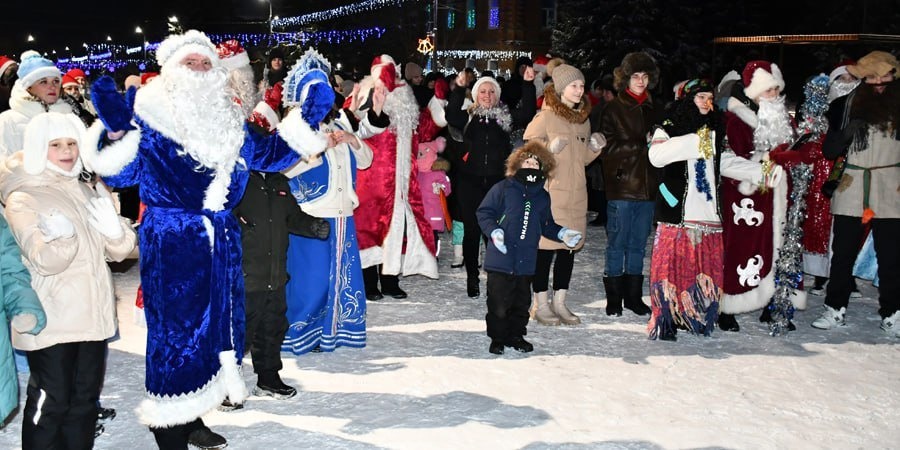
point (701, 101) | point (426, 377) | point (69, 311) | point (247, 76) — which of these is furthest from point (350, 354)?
point (701, 101)

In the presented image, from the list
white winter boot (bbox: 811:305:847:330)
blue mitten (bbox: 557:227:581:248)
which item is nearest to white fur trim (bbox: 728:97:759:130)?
blue mitten (bbox: 557:227:581:248)

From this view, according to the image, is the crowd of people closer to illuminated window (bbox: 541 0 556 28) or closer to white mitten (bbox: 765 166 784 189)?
white mitten (bbox: 765 166 784 189)

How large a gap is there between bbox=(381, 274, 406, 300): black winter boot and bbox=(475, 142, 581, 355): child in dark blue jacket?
195cm

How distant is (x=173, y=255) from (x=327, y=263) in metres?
2.20

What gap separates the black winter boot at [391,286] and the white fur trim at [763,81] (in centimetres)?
363

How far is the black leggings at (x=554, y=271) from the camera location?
7102mm

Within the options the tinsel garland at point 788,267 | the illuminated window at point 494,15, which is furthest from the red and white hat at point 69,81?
the illuminated window at point 494,15

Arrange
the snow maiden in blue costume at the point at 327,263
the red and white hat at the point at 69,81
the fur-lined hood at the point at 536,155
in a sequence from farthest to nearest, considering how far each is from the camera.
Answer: the red and white hat at the point at 69,81
the fur-lined hood at the point at 536,155
the snow maiden in blue costume at the point at 327,263

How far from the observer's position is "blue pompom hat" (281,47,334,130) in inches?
175

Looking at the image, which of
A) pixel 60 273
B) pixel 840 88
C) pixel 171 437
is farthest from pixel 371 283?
pixel 840 88

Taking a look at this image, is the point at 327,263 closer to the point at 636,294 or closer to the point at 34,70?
the point at 34,70

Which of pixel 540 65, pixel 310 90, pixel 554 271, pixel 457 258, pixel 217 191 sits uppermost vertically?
pixel 540 65

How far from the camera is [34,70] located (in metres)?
6.37

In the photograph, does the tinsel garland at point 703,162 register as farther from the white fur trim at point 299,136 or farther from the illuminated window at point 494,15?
the illuminated window at point 494,15
